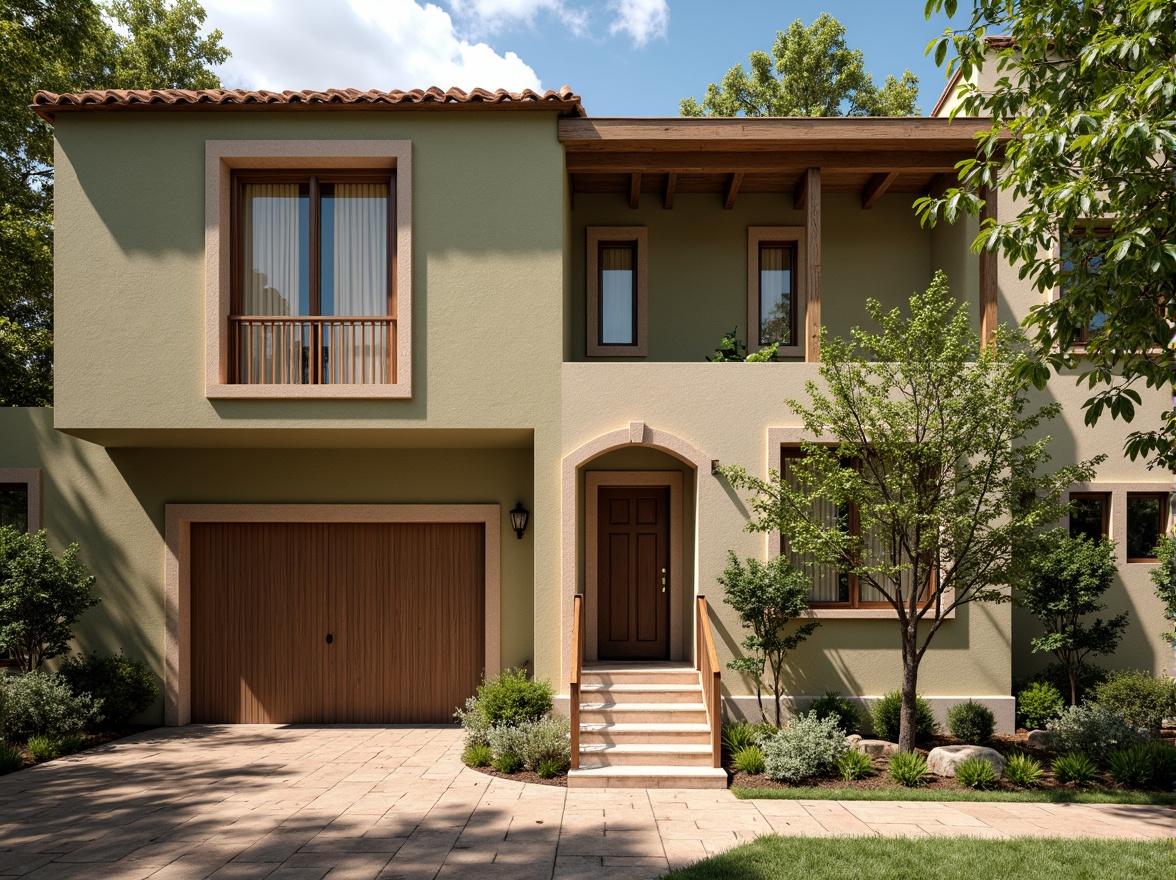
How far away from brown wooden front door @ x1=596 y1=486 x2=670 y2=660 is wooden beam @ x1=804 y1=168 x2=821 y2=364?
302 cm

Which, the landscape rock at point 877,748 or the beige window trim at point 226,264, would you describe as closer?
the landscape rock at point 877,748

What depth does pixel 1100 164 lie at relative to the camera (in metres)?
6.80

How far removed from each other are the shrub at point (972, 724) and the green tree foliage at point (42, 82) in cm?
1880

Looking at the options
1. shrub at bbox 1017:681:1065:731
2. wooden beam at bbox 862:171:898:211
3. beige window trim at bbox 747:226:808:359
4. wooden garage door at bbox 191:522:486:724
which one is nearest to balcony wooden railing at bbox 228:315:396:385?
wooden garage door at bbox 191:522:486:724

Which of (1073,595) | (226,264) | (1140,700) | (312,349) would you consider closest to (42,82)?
(226,264)

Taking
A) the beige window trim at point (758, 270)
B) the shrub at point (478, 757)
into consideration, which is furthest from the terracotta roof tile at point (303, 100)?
the shrub at point (478, 757)

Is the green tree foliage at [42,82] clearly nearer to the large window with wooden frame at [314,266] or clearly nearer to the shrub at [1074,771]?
the large window with wooden frame at [314,266]

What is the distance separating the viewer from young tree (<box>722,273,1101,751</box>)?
339 inches

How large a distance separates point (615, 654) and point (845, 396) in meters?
5.23

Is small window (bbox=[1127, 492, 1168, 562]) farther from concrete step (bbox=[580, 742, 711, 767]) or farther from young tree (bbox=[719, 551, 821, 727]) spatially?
concrete step (bbox=[580, 742, 711, 767])

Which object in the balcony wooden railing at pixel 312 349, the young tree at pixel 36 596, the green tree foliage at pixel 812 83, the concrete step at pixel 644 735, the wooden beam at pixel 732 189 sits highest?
the green tree foliage at pixel 812 83

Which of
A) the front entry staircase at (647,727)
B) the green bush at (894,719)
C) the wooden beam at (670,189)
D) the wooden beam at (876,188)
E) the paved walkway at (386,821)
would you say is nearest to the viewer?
the paved walkway at (386,821)

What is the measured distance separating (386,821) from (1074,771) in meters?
7.06

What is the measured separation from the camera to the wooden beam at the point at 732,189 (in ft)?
37.5
